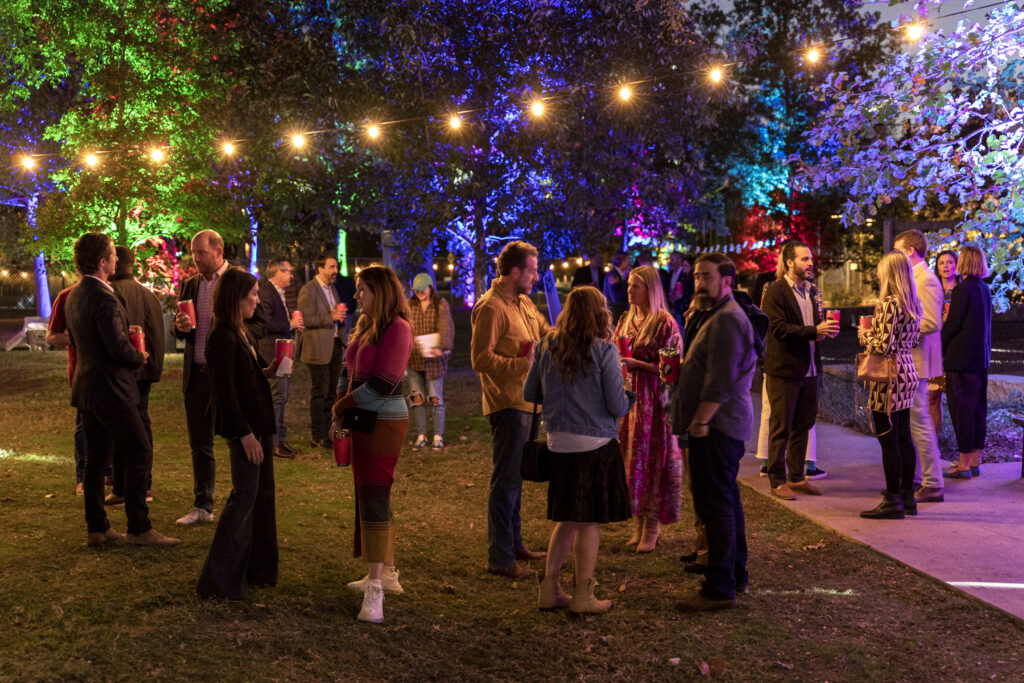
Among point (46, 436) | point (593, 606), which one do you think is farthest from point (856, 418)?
point (46, 436)

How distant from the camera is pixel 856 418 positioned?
994cm

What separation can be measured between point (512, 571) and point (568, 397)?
1.46 metres

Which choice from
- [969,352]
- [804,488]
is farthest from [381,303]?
[969,352]

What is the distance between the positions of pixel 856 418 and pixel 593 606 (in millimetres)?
6263

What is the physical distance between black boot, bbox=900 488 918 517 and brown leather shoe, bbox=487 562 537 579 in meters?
2.93

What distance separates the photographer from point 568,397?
4.54 m

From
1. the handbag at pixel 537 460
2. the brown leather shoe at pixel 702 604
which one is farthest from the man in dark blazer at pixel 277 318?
the brown leather shoe at pixel 702 604

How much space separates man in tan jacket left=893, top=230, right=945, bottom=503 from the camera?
676 centimetres

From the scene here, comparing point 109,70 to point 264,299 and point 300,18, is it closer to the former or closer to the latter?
point 300,18

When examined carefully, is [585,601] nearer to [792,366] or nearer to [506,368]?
[506,368]

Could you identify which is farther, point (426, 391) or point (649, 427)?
point (426, 391)

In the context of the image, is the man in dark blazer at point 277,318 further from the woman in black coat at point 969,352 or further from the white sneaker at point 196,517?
the woman in black coat at point 969,352

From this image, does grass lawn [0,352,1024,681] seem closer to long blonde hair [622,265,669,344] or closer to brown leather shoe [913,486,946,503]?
brown leather shoe [913,486,946,503]

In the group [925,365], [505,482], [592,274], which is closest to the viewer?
[505,482]
